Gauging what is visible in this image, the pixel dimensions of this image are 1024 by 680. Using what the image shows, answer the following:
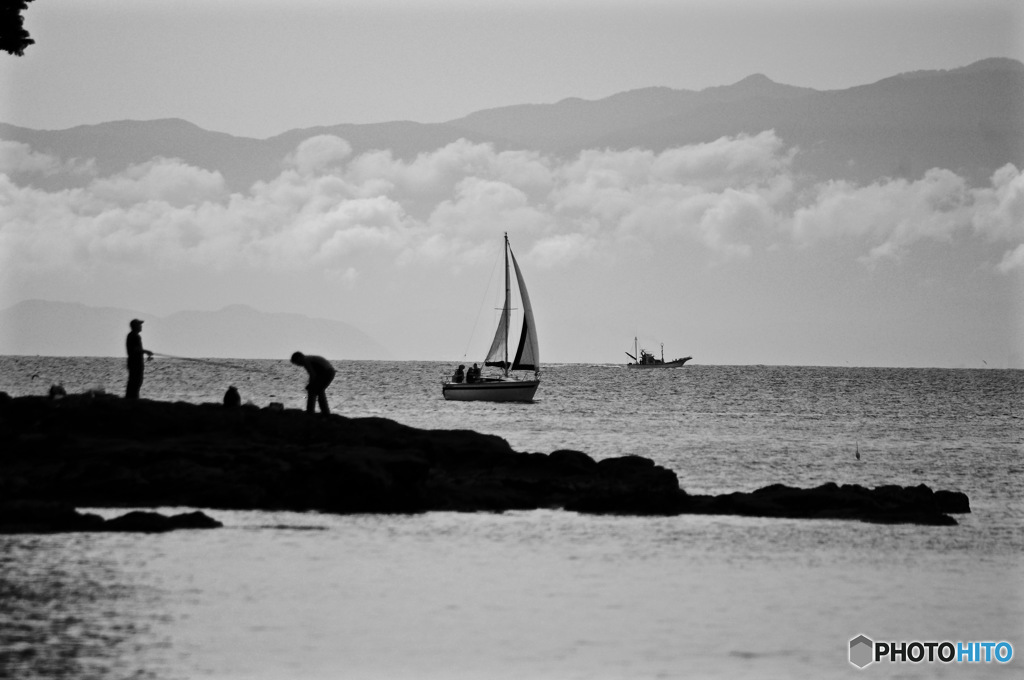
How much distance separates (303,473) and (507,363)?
68070 mm

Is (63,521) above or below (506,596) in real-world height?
above

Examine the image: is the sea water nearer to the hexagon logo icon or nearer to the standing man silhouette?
the hexagon logo icon

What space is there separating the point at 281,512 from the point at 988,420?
72.6 m

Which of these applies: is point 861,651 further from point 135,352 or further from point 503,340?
point 503,340

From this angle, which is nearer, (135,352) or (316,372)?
(135,352)

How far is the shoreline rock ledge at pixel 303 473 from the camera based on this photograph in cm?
2766

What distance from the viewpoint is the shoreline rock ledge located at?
27.7 meters

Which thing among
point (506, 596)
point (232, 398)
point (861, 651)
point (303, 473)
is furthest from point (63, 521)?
point (861, 651)

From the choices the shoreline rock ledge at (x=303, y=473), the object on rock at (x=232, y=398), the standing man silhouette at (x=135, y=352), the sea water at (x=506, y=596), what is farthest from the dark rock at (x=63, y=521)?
the object on rock at (x=232, y=398)

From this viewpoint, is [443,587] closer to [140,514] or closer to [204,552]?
[204,552]

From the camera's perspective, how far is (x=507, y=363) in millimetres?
96250

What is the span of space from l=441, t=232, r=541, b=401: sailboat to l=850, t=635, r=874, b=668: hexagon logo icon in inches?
2967

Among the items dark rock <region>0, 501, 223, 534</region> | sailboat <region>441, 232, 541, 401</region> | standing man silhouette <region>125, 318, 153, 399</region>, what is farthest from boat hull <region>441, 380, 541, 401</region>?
dark rock <region>0, 501, 223, 534</region>

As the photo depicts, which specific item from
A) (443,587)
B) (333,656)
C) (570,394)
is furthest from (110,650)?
(570,394)
